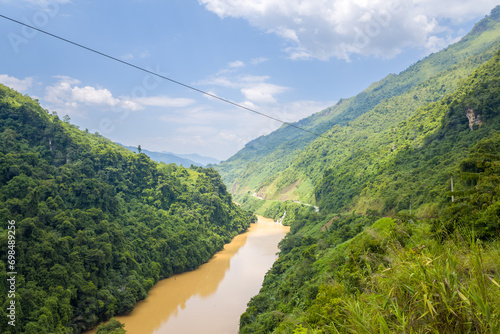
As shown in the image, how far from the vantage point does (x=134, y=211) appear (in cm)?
3462

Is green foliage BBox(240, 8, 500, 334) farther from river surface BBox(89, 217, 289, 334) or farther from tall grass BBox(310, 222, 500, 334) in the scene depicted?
river surface BBox(89, 217, 289, 334)

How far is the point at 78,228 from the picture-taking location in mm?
23047

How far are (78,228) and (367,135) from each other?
2720 inches

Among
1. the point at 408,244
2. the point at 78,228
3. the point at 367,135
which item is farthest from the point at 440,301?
the point at 367,135

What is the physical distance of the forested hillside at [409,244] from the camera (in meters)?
2.84

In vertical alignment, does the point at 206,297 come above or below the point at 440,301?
below

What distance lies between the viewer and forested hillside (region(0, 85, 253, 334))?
1748 cm

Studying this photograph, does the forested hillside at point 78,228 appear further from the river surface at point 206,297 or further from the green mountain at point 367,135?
the green mountain at point 367,135

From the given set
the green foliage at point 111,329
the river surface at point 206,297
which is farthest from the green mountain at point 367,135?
the green foliage at point 111,329

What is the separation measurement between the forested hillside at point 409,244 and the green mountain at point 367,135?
2.12 metres

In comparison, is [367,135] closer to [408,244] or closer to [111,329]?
[111,329]

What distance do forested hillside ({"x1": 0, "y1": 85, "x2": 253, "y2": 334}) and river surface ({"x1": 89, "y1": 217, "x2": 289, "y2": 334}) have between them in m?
1.23

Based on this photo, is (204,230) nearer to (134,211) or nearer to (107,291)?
(134,211)

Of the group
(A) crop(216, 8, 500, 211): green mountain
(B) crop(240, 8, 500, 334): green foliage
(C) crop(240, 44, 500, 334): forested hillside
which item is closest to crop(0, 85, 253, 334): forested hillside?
(B) crop(240, 8, 500, 334): green foliage
